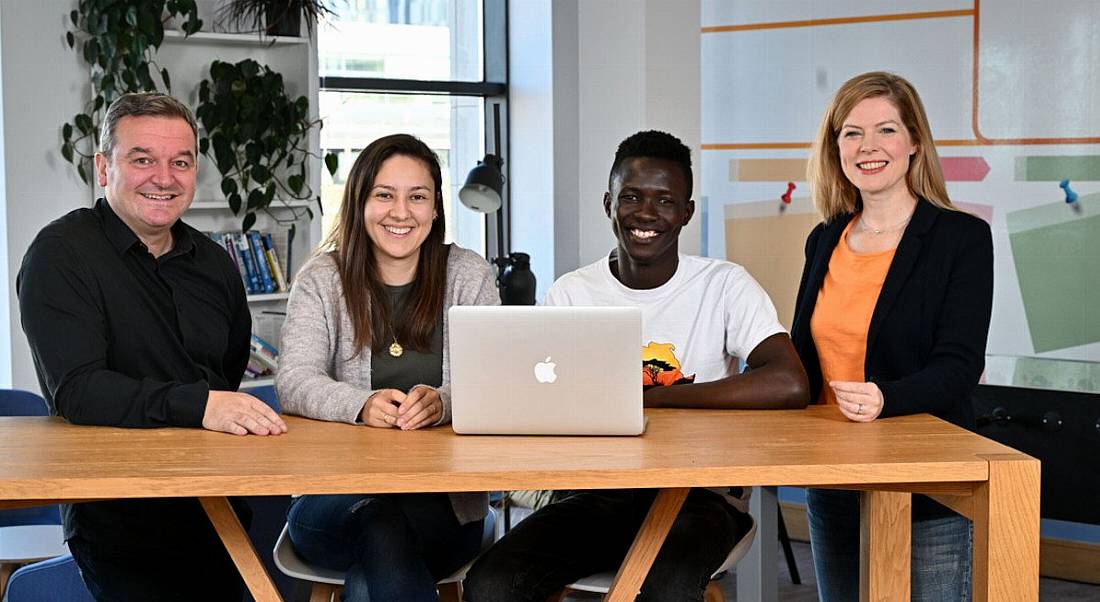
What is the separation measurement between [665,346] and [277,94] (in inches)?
106

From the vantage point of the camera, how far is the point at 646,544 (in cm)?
237

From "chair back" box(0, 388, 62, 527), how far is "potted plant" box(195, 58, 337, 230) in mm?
1281

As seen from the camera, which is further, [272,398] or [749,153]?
[749,153]

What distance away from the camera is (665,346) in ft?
8.92

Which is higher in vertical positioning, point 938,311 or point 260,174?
point 260,174

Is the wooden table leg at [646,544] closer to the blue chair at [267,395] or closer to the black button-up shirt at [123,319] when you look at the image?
the black button-up shirt at [123,319]

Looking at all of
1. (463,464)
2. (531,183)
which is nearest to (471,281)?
(463,464)

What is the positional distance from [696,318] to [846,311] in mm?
312

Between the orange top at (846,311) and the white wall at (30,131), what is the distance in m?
2.97

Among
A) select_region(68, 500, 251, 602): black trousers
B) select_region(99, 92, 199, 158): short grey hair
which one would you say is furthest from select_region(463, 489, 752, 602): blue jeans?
select_region(99, 92, 199, 158): short grey hair

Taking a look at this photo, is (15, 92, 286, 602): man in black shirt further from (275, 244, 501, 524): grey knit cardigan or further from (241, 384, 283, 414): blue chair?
(241, 384, 283, 414): blue chair

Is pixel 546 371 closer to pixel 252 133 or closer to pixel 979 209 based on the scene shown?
pixel 979 209

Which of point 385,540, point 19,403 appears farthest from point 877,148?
point 19,403

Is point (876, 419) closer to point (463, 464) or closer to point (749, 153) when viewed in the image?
point (463, 464)
